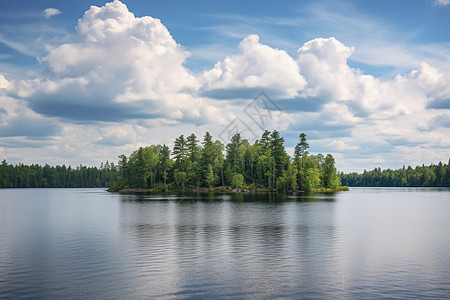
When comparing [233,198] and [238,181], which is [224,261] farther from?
[238,181]

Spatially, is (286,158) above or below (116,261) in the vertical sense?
above

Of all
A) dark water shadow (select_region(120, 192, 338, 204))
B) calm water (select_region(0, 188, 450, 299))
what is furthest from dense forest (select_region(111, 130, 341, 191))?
calm water (select_region(0, 188, 450, 299))

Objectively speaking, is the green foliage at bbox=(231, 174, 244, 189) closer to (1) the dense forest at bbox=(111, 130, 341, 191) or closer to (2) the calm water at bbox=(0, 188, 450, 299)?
(1) the dense forest at bbox=(111, 130, 341, 191)

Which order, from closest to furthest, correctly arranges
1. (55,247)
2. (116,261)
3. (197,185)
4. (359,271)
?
(359,271)
(116,261)
(55,247)
(197,185)

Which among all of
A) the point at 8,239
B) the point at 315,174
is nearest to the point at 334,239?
the point at 8,239

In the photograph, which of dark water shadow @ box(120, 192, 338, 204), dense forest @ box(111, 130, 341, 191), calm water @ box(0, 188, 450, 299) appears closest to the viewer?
calm water @ box(0, 188, 450, 299)

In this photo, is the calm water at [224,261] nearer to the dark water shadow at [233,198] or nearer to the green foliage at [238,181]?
the dark water shadow at [233,198]

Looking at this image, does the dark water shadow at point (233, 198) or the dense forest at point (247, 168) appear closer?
the dark water shadow at point (233, 198)

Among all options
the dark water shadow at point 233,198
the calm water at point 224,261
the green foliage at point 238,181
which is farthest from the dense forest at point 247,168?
the calm water at point 224,261

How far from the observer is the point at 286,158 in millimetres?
185750

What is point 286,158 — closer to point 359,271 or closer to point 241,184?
point 241,184

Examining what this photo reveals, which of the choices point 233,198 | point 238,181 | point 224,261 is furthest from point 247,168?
point 224,261

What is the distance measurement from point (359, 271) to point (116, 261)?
18759 millimetres

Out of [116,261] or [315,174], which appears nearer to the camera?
[116,261]
